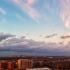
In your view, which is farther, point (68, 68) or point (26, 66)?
point (68, 68)

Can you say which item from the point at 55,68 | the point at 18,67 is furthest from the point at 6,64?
the point at 55,68

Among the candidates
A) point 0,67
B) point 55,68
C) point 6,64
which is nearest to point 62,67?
point 55,68

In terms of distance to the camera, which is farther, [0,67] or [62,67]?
[62,67]

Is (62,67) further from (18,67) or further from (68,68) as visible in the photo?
(18,67)

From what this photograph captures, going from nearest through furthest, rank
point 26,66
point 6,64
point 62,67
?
1. point 26,66
2. point 6,64
3. point 62,67

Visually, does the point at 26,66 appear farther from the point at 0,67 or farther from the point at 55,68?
the point at 55,68

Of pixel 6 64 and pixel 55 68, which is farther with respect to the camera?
pixel 55 68

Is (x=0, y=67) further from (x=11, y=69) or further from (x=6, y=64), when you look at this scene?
(x=6, y=64)

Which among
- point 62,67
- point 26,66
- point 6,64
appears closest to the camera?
point 26,66
